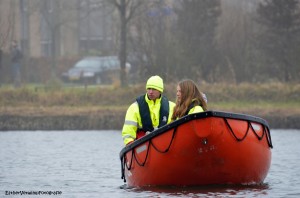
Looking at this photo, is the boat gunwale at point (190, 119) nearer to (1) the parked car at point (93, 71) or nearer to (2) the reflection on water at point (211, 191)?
(2) the reflection on water at point (211, 191)

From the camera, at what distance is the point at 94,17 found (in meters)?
68.0

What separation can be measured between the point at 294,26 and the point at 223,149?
2335cm

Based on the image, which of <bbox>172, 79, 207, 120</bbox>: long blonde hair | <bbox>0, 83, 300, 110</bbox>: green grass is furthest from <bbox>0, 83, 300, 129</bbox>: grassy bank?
<bbox>172, 79, 207, 120</bbox>: long blonde hair

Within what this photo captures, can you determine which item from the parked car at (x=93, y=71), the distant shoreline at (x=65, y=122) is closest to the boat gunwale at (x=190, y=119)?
the distant shoreline at (x=65, y=122)

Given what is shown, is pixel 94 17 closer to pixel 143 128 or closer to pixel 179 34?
pixel 179 34

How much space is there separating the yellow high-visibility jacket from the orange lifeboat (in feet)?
0.74

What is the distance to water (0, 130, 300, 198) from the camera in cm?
1725

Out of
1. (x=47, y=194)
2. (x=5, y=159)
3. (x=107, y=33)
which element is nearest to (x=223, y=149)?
(x=47, y=194)

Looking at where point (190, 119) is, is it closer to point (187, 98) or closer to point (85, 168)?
point (187, 98)

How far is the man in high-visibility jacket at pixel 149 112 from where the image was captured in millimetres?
17312

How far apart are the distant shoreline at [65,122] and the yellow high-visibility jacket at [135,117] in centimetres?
1480

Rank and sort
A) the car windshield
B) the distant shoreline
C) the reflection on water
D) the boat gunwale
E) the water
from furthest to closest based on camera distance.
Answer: the car windshield
the distant shoreline
the water
the reflection on water
the boat gunwale

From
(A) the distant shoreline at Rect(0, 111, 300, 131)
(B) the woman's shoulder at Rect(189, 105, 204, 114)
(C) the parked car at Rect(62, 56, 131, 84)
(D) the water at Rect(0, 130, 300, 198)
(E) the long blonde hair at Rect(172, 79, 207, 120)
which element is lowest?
(D) the water at Rect(0, 130, 300, 198)

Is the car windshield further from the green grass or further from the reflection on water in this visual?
the reflection on water
